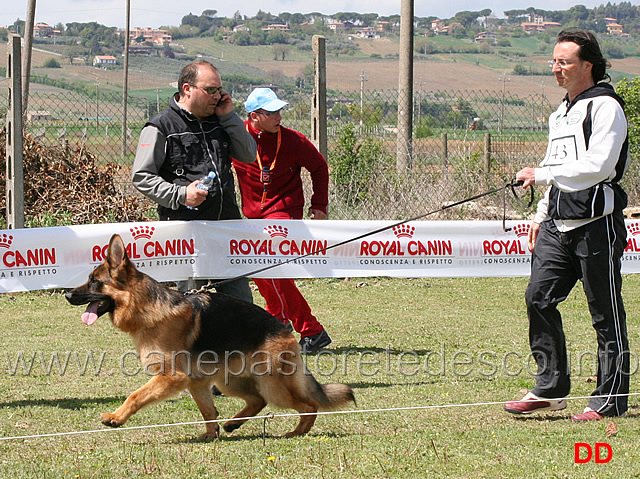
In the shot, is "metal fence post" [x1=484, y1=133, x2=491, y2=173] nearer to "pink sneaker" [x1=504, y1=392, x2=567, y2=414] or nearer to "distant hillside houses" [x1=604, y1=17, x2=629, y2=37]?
"pink sneaker" [x1=504, y1=392, x2=567, y2=414]

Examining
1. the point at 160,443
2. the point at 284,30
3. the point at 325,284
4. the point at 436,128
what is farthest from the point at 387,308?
the point at 284,30

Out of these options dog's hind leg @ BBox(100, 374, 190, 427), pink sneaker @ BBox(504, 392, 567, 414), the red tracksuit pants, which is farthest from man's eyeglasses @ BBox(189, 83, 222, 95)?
pink sneaker @ BBox(504, 392, 567, 414)

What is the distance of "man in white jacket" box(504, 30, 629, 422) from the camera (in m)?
4.96

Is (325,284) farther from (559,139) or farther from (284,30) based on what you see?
(284,30)

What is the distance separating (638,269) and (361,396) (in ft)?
12.3

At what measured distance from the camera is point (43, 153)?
472 inches

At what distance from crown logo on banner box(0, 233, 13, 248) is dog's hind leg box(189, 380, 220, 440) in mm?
2434

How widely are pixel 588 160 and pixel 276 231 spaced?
3.24 m

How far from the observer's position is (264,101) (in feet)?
23.0

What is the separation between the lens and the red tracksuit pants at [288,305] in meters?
7.33

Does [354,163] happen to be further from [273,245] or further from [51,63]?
[51,63]

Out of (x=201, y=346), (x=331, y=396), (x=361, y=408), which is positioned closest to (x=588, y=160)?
(x=331, y=396)

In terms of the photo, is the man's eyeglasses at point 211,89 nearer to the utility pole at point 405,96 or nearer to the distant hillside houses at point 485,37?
the utility pole at point 405,96

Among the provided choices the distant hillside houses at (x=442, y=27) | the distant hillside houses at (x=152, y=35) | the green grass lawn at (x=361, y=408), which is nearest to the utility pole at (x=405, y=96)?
the green grass lawn at (x=361, y=408)
